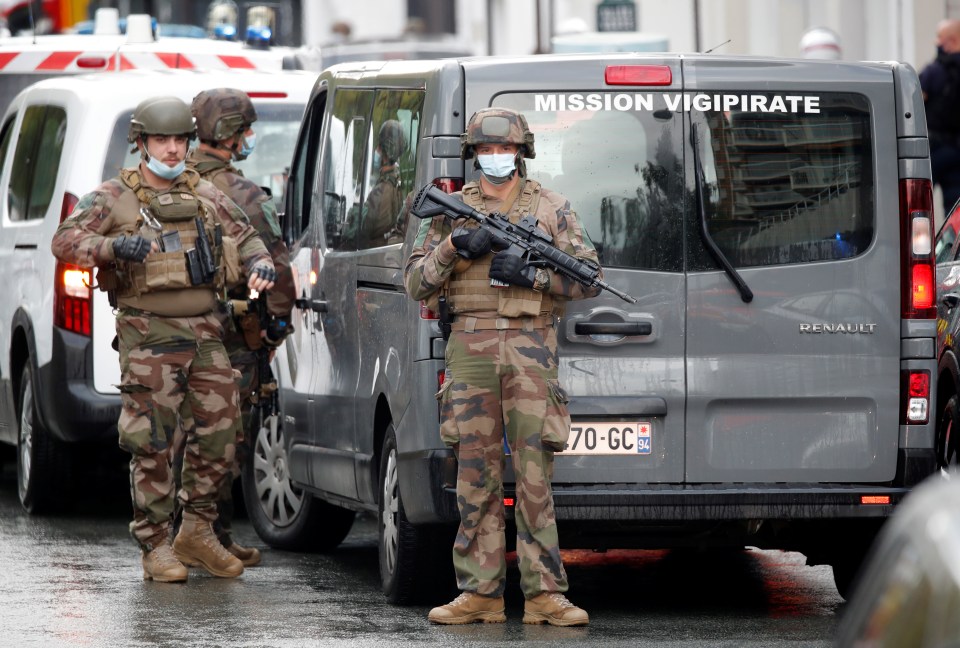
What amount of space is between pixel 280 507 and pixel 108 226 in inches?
72.7

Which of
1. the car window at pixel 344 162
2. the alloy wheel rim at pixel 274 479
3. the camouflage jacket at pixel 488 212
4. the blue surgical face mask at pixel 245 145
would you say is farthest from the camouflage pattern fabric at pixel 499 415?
the alloy wheel rim at pixel 274 479

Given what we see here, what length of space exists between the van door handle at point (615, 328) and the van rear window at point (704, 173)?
0.20 metres

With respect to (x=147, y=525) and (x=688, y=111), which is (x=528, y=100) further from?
(x=147, y=525)

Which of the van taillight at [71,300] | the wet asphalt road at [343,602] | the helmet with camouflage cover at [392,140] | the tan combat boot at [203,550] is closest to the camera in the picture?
the wet asphalt road at [343,602]

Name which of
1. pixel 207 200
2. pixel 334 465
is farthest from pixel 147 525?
pixel 207 200

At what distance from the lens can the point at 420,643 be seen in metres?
7.03

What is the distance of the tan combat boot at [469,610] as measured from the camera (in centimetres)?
743

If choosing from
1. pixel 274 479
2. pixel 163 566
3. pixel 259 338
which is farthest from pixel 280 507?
pixel 163 566

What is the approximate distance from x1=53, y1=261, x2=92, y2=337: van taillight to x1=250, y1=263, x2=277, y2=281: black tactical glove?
1844mm

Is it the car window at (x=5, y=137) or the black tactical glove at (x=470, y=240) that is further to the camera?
the car window at (x=5, y=137)

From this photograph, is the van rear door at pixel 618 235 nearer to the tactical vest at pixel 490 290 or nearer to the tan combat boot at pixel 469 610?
the tactical vest at pixel 490 290

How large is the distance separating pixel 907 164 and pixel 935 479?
110cm

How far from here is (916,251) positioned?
747 centimetres

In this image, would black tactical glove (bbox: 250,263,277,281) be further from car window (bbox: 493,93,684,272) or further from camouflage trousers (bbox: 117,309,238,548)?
car window (bbox: 493,93,684,272)
